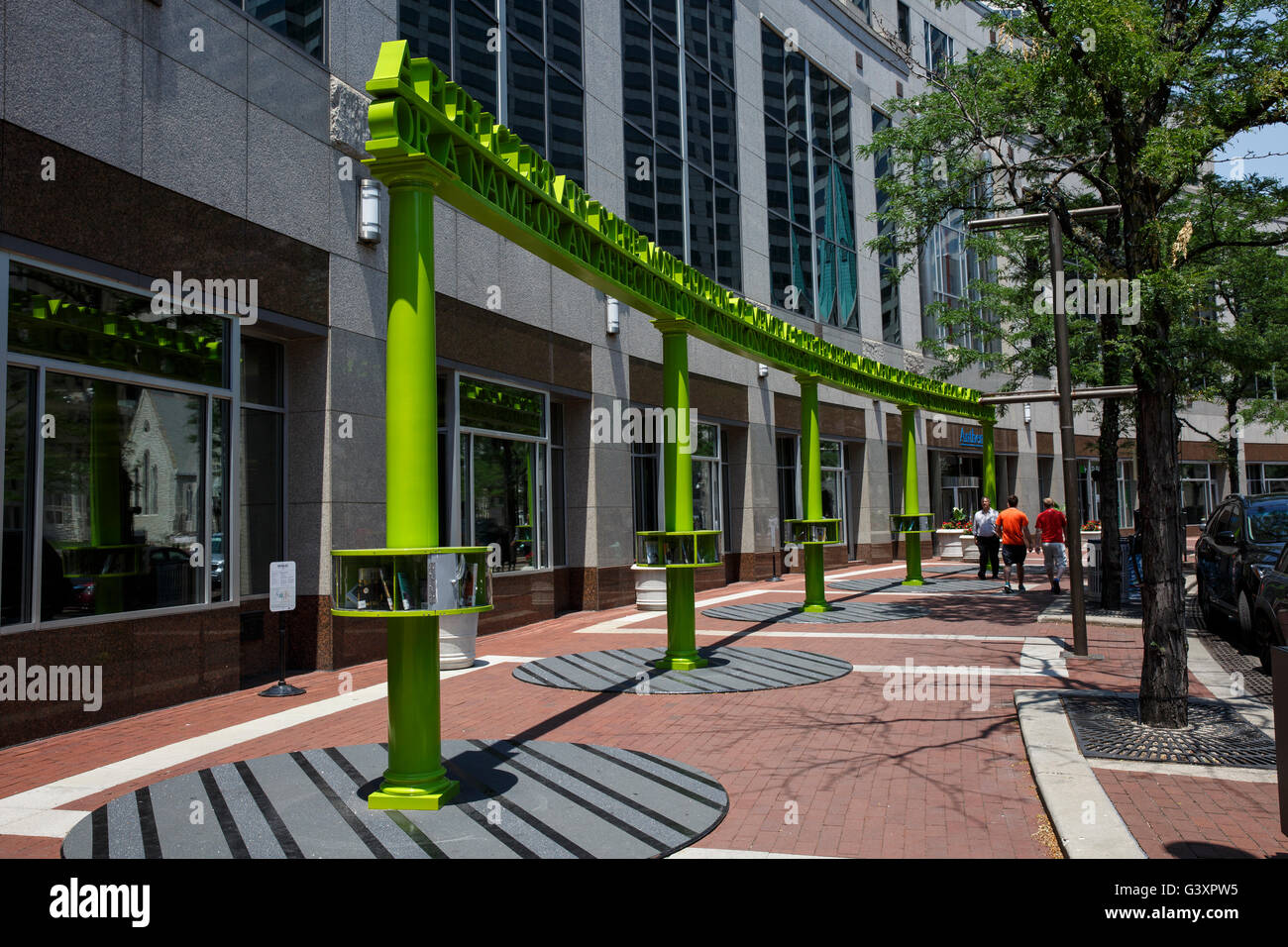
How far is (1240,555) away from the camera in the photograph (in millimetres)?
11180

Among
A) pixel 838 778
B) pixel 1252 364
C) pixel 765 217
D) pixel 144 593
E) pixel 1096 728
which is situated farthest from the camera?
pixel 765 217

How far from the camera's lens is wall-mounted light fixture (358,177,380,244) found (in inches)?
451

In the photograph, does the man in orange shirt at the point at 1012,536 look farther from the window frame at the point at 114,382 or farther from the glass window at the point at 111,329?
the glass window at the point at 111,329

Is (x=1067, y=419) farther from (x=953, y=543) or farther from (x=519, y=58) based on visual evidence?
(x=953, y=543)

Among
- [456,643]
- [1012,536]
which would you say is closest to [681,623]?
[456,643]

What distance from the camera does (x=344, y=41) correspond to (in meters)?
11.5

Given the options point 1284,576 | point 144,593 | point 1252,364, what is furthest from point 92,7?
point 1252,364

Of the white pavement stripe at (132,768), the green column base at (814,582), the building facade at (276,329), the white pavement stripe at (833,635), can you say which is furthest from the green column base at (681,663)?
the green column base at (814,582)

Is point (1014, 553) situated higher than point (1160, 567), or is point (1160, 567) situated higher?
point (1160, 567)

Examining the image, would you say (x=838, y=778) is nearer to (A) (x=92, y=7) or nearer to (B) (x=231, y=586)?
(B) (x=231, y=586)

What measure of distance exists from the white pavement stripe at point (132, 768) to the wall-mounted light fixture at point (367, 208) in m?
5.48

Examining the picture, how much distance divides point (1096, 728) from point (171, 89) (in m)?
9.80

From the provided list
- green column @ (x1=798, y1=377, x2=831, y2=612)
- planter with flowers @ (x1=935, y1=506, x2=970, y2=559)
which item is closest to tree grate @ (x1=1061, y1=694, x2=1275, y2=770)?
green column @ (x1=798, y1=377, x2=831, y2=612)

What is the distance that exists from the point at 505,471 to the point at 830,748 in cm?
889
